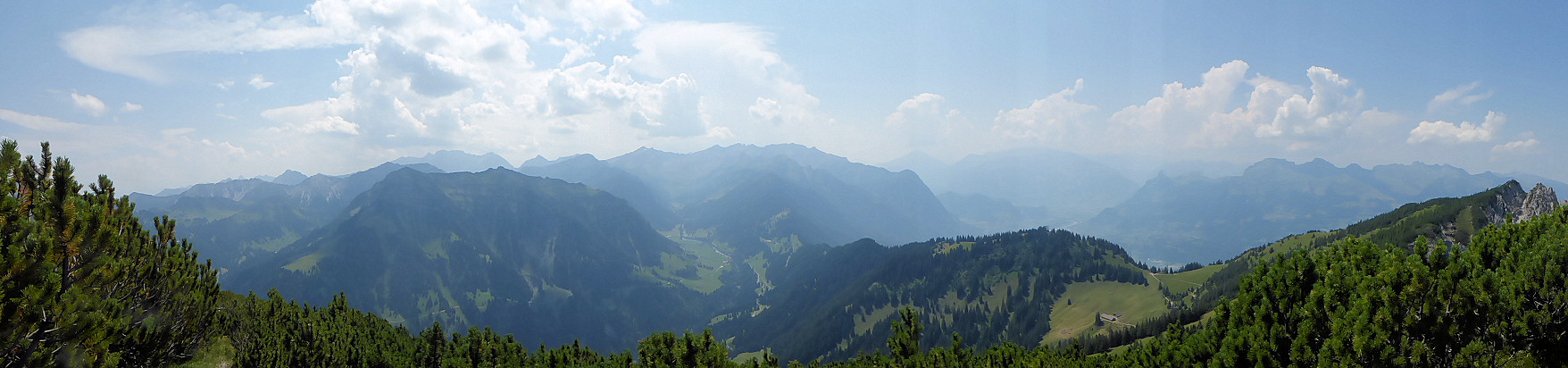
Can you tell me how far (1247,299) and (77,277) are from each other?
32.8 m

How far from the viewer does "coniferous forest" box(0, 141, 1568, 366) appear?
469 inches

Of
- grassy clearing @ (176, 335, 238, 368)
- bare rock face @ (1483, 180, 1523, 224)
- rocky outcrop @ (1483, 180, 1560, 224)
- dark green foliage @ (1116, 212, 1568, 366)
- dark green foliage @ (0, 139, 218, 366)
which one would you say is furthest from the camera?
rocky outcrop @ (1483, 180, 1560, 224)

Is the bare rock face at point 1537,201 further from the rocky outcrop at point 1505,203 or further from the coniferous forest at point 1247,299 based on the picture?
the coniferous forest at point 1247,299

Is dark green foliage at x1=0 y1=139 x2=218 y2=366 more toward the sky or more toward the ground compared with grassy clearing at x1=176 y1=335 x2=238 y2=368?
more toward the sky

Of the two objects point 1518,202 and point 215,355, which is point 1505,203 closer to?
point 1518,202

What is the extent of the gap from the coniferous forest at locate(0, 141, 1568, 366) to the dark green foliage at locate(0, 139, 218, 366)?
4cm

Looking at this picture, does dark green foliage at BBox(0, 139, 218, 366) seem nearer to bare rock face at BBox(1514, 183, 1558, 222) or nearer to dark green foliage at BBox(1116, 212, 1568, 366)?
dark green foliage at BBox(1116, 212, 1568, 366)

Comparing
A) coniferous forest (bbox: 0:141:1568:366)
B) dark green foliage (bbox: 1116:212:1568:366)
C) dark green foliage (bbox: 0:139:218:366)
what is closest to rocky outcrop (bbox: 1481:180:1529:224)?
coniferous forest (bbox: 0:141:1568:366)

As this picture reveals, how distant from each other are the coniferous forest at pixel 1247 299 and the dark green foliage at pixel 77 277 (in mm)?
37

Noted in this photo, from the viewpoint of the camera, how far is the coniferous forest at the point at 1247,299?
11.9 meters

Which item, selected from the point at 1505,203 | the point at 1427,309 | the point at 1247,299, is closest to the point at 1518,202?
the point at 1505,203

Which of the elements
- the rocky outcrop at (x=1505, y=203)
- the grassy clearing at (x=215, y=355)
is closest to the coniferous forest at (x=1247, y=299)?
the grassy clearing at (x=215, y=355)

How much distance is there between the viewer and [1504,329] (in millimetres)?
12781

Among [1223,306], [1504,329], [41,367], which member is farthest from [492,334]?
[1504,329]
